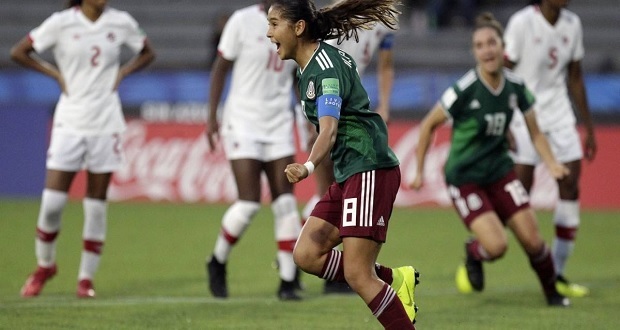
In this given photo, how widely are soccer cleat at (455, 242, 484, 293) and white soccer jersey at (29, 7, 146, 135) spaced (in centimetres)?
305

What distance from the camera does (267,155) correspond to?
31.1ft

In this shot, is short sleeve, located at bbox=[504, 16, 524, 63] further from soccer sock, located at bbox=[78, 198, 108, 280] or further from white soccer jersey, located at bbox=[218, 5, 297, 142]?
soccer sock, located at bbox=[78, 198, 108, 280]

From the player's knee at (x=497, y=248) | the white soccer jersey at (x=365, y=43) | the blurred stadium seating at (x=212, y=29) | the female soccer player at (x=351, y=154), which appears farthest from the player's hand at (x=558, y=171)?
the blurred stadium seating at (x=212, y=29)

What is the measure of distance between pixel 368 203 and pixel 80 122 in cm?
363

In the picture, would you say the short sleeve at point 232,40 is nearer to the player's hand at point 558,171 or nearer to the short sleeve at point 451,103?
the short sleeve at point 451,103

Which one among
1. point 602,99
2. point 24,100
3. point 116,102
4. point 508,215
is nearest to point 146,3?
point 24,100

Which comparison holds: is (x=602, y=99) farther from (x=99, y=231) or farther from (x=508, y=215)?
(x=99, y=231)

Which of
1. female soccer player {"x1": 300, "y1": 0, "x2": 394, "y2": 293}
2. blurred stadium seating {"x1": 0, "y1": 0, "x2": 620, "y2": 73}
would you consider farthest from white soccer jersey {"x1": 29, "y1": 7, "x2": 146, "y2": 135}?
blurred stadium seating {"x1": 0, "y1": 0, "x2": 620, "y2": 73}

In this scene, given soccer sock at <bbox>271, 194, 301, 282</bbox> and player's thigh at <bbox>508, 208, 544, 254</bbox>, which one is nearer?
player's thigh at <bbox>508, 208, 544, 254</bbox>

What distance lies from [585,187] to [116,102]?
8.90 meters

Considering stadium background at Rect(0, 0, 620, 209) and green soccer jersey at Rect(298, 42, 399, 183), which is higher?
green soccer jersey at Rect(298, 42, 399, 183)

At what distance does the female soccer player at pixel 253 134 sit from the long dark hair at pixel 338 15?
251cm

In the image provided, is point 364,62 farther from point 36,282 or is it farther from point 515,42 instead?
point 36,282

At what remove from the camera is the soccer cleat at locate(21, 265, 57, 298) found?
9.34 m
